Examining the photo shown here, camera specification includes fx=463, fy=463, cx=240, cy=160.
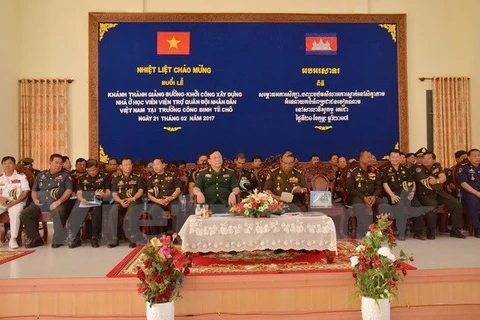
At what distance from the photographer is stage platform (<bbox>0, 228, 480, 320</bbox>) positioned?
3770 millimetres

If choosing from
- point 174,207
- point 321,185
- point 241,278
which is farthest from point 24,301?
point 321,185

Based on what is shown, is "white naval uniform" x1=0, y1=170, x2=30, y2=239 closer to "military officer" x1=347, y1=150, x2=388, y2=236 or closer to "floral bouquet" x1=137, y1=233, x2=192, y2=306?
"floral bouquet" x1=137, y1=233, x2=192, y2=306

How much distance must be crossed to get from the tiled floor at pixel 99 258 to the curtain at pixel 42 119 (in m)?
2.55

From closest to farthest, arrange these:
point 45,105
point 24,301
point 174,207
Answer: point 24,301 < point 174,207 < point 45,105

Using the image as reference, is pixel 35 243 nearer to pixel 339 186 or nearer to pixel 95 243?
pixel 95 243

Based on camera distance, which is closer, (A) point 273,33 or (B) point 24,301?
(B) point 24,301

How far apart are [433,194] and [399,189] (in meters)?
0.44

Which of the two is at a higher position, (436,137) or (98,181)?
(436,137)

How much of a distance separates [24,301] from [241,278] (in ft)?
5.85

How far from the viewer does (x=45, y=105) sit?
8.02 metres

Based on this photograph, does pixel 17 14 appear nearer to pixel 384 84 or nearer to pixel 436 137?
pixel 384 84

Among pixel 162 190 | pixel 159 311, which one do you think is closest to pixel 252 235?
pixel 159 311

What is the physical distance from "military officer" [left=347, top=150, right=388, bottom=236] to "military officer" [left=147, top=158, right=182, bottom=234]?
2309mm

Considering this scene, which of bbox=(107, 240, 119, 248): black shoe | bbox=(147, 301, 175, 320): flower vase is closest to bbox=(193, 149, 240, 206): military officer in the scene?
bbox=(107, 240, 119, 248): black shoe
